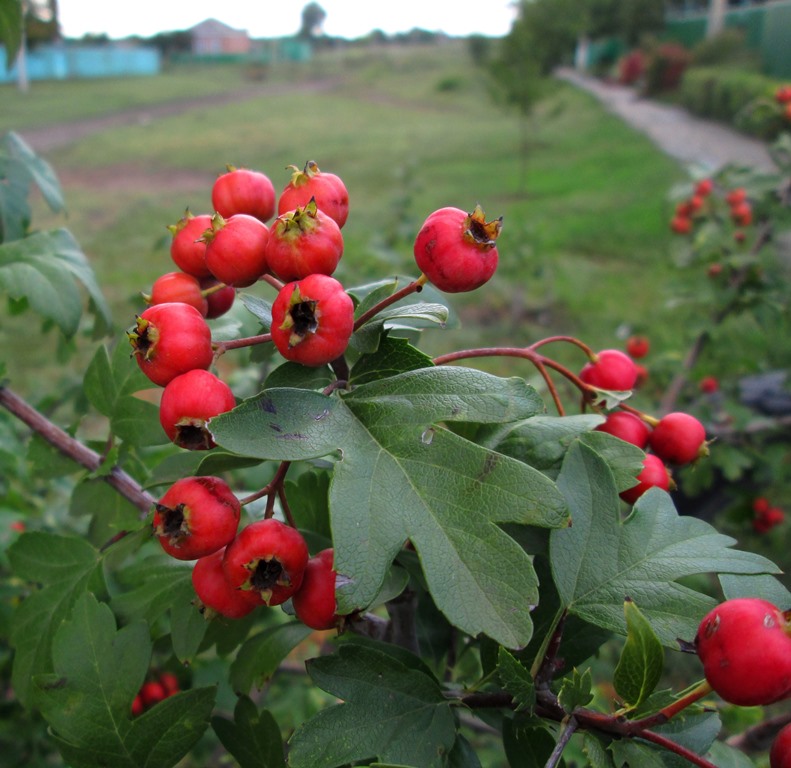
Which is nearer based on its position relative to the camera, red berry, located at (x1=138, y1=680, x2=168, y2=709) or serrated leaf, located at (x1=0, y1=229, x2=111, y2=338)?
serrated leaf, located at (x1=0, y1=229, x2=111, y2=338)

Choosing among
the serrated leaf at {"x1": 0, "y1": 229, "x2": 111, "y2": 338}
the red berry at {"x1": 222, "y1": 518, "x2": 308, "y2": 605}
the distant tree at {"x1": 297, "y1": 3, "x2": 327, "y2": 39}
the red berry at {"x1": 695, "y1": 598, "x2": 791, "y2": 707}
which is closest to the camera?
the red berry at {"x1": 695, "y1": 598, "x2": 791, "y2": 707}

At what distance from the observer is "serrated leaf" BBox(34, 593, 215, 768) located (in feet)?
3.05

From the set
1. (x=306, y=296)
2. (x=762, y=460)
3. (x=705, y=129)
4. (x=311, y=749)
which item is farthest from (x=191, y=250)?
(x=705, y=129)

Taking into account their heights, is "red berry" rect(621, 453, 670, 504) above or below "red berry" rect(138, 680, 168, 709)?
above

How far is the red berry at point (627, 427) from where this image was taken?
3.42 feet

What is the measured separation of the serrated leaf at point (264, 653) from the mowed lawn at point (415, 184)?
2.21 ft

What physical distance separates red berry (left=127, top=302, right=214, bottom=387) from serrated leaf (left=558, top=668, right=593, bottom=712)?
55cm

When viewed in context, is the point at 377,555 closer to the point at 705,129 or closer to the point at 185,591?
the point at 185,591

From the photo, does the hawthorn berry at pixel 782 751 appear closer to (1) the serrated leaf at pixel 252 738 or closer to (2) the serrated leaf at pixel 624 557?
(2) the serrated leaf at pixel 624 557

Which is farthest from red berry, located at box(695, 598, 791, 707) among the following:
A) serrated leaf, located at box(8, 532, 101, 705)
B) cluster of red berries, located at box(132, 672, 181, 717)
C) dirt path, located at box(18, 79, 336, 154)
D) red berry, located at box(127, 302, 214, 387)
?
dirt path, located at box(18, 79, 336, 154)

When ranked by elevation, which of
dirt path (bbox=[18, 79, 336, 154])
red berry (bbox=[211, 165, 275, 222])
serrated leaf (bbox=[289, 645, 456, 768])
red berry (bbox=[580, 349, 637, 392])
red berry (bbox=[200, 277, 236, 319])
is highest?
red berry (bbox=[211, 165, 275, 222])

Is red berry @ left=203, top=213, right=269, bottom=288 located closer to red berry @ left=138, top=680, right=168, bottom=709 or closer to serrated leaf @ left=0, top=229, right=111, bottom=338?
serrated leaf @ left=0, top=229, right=111, bottom=338

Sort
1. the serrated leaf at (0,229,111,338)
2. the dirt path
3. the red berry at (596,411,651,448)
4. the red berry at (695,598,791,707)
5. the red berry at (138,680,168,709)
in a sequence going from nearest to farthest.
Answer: the red berry at (695,598,791,707)
the red berry at (596,411,651,448)
the serrated leaf at (0,229,111,338)
the red berry at (138,680,168,709)
the dirt path

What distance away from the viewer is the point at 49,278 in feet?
4.61
